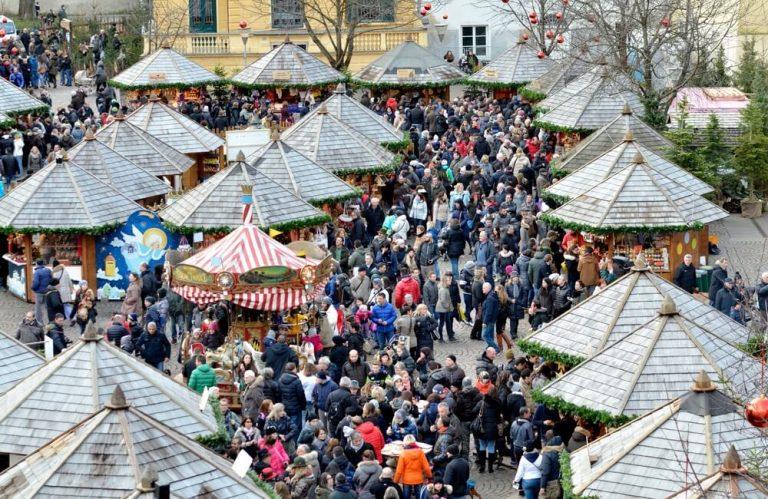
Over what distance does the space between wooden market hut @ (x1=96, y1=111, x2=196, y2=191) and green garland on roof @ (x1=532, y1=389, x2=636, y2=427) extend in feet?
54.5

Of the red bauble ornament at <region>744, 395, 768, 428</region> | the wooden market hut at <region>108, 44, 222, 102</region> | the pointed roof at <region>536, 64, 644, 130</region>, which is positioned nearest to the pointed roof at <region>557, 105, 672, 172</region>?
the pointed roof at <region>536, 64, 644, 130</region>

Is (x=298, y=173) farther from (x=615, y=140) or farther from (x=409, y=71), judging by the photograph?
(x=409, y=71)

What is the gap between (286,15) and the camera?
63094mm

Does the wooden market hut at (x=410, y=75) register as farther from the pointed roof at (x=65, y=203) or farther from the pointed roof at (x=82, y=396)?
the pointed roof at (x=82, y=396)

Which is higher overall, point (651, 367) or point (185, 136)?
point (185, 136)

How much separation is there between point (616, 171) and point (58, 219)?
10023mm

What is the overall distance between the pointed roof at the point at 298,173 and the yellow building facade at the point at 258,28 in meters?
24.3

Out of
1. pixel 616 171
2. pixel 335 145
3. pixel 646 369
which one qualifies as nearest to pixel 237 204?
pixel 335 145

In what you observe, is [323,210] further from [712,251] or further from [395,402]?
[395,402]

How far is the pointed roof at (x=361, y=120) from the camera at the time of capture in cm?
4172

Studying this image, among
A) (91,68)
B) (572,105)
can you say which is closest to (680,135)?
(572,105)

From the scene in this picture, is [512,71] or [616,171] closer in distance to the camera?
[616,171]

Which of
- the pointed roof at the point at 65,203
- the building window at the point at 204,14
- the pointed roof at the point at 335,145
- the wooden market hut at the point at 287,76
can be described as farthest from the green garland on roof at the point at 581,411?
the building window at the point at 204,14

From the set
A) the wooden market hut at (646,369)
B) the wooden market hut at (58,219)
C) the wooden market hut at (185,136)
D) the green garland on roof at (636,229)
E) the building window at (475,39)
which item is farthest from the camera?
Answer: the building window at (475,39)
